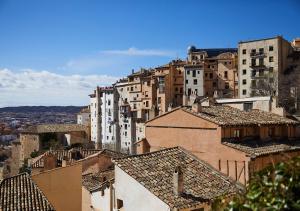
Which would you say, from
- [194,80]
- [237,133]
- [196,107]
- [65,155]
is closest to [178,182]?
[237,133]

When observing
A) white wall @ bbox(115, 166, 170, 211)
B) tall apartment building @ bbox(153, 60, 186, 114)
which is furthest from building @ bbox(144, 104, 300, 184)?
tall apartment building @ bbox(153, 60, 186, 114)

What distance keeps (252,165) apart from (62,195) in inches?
334

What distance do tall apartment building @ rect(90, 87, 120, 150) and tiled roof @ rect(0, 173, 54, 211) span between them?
61.4 m

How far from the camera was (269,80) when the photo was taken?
63.7m

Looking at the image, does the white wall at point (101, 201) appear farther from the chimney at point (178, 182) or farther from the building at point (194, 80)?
the building at point (194, 80)

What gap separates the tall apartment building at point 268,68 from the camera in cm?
6234

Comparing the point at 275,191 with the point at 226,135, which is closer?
the point at 275,191

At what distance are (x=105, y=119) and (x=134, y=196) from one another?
6880cm

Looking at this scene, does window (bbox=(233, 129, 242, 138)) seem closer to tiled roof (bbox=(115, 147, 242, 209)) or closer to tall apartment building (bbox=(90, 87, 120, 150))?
tiled roof (bbox=(115, 147, 242, 209))

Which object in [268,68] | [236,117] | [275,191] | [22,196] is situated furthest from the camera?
[268,68]

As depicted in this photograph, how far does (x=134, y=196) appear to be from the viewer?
14836 millimetres

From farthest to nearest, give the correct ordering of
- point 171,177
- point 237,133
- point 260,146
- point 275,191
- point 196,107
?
point 196,107 → point 237,133 → point 260,146 → point 171,177 → point 275,191

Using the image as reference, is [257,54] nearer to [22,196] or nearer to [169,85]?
[169,85]

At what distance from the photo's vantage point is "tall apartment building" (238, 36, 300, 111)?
205 ft
